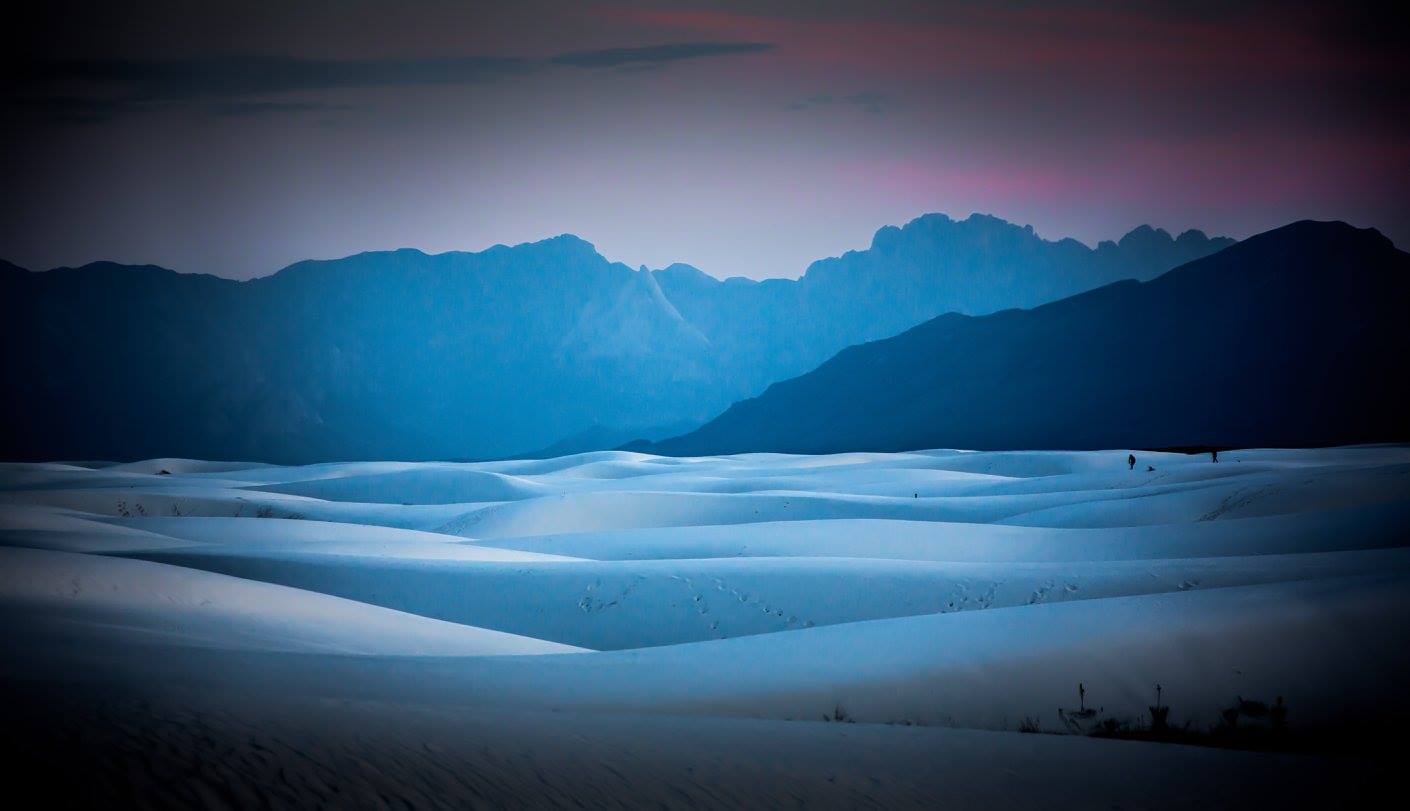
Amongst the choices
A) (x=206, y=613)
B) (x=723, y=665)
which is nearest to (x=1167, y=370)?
(x=723, y=665)

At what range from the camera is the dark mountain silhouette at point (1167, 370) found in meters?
124

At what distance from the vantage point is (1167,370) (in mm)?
137500

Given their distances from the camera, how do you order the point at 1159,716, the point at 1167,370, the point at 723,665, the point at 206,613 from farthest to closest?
the point at 1167,370, the point at 206,613, the point at 723,665, the point at 1159,716

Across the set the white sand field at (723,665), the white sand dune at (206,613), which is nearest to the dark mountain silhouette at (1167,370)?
the white sand field at (723,665)

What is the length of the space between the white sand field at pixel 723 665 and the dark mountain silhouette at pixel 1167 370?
111 metres

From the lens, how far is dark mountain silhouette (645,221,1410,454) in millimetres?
124312

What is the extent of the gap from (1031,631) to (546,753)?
6.13 meters

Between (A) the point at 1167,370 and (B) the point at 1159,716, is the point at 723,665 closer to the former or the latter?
(B) the point at 1159,716

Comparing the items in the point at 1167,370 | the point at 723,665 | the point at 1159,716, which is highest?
the point at 1167,370

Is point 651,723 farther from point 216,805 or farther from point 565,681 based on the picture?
point 216,805

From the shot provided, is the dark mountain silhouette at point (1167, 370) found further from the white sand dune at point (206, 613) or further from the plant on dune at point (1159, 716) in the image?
the plant on dune at point (1159, 716)

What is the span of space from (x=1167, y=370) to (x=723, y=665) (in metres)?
139

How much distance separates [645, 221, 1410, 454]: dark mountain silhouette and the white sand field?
111 m

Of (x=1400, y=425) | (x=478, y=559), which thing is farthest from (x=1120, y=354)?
(x=478, y=559)
